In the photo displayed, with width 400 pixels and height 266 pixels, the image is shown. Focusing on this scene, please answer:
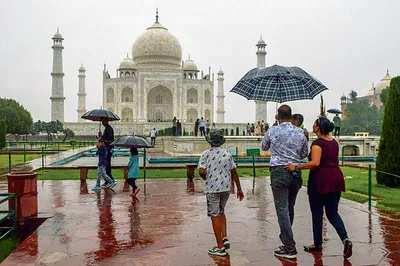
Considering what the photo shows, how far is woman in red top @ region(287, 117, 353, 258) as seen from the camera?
160 inches

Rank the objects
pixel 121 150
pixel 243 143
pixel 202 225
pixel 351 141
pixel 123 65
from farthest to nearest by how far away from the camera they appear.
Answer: pixel 123 65 < pixel 121 150 < pixel 351 141 < pixel 243 143 < pixel 202 225

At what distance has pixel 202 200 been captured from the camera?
285 inches

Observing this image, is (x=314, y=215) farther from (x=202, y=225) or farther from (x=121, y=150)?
(x=121, y=150)

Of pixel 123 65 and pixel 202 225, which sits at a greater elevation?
pixel 123 65

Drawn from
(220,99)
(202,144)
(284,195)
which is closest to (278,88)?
(284,195)

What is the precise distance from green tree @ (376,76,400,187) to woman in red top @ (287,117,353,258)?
16.1 ft

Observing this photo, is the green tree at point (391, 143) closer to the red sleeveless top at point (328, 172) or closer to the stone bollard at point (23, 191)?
the red sleeveless top at point (328, 172)

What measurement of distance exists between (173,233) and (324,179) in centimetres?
170

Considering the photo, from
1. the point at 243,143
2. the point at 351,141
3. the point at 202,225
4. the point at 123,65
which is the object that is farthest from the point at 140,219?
the point at 123,65

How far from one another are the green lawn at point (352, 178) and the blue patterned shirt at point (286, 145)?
2.73 metres

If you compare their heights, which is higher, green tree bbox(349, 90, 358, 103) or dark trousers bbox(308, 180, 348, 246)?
green tree bbox(349, 90, 358, 103)

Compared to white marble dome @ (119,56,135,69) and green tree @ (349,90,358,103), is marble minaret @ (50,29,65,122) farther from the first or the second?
green tree @ (349,90,358,103)

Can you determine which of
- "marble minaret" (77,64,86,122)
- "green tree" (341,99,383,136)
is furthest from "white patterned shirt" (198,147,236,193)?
"green tree" (341,99,383,136)

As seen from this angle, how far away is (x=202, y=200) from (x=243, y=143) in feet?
34.0
